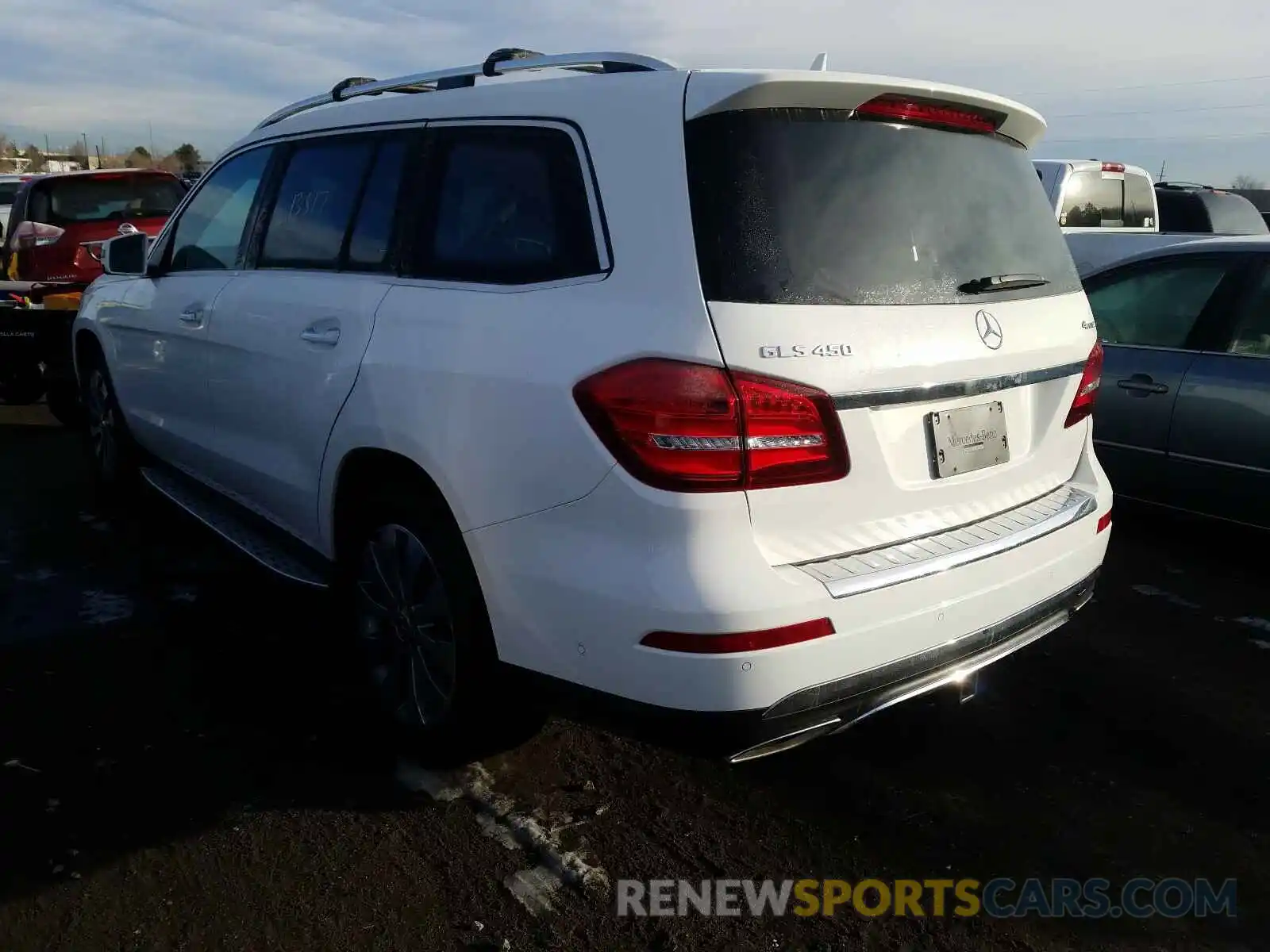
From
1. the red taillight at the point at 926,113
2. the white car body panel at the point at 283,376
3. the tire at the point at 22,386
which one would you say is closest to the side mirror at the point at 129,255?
the white car body panel at the point at 283,376

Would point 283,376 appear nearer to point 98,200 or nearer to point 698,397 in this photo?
point 698,397

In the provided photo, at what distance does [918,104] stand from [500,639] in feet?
5.59

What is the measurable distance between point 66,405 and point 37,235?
9.40 ft

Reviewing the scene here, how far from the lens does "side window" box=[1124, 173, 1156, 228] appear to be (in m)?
10.9

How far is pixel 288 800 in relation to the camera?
3031 mm

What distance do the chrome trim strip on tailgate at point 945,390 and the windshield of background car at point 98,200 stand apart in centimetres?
950

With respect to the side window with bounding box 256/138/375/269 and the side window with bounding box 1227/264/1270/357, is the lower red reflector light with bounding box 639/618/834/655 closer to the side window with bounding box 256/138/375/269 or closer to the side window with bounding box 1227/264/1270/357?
the side window with bounding box 256/138/375/269

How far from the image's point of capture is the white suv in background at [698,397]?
2.33m

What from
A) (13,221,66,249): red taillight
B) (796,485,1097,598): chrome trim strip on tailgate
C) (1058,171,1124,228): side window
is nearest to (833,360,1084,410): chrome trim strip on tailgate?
(796,485,1097,598): chrome trim strip on tailgate

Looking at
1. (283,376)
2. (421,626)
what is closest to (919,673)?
(421,626)

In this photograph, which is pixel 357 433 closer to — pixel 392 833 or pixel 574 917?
pixel 392 833

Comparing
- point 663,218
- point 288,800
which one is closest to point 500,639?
point 288,800

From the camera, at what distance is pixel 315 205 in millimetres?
3740

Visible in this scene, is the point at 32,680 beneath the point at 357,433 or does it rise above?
beneath
